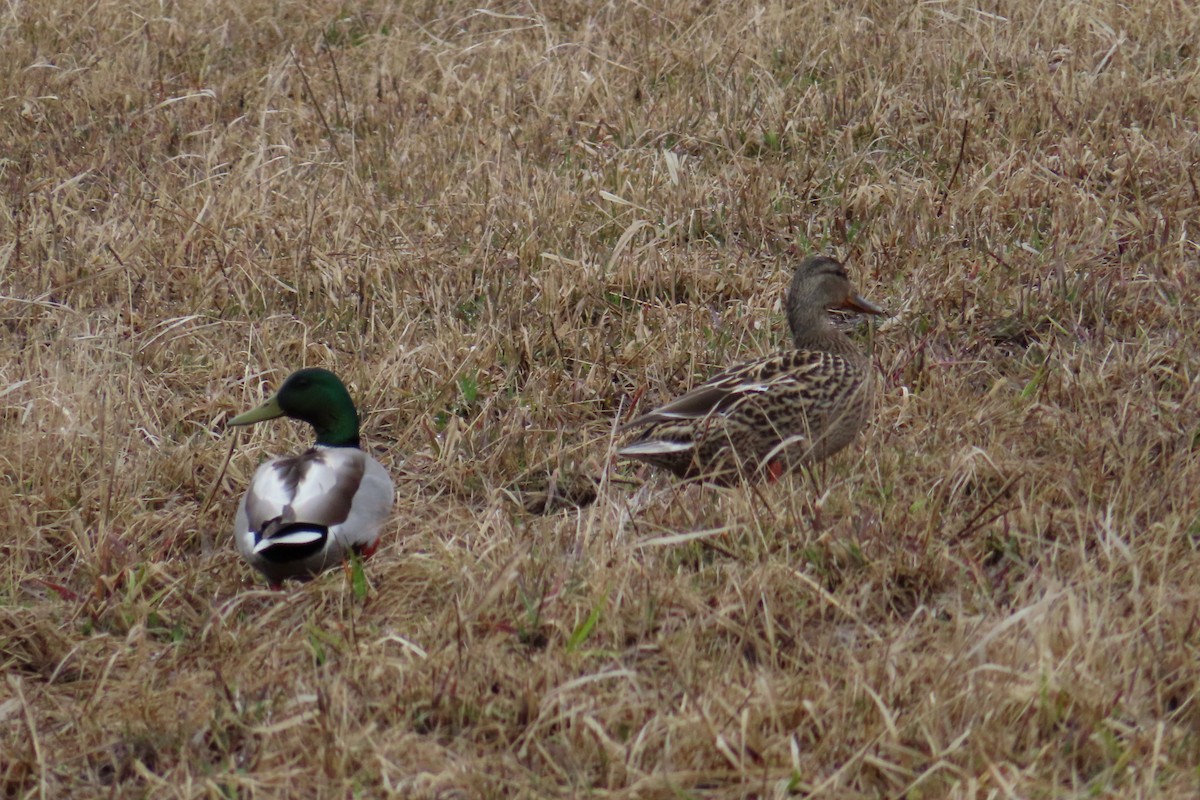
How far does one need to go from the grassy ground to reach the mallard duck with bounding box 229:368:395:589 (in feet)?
0.40

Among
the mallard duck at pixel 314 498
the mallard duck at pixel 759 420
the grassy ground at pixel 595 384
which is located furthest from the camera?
the mallard duck at pixel 759 420

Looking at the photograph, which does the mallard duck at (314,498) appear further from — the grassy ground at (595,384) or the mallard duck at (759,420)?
the mallard duck at (759,420)

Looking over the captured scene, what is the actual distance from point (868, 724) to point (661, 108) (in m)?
4.32

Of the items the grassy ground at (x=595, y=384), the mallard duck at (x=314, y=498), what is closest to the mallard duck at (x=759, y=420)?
the grassy ground at (x=595, y=384)

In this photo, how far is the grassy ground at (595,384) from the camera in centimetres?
352

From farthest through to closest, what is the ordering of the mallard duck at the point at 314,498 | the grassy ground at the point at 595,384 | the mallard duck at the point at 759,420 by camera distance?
1. the mallard duck at the point at 759,420
2. the mallard duck at the point at 314,498
3. the grassy ground at the point at 595,384

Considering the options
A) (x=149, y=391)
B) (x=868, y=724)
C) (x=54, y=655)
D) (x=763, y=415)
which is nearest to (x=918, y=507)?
(x=763, y=415)

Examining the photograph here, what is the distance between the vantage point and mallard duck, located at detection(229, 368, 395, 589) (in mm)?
4227

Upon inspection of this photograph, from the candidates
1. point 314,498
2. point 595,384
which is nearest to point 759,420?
point 595,384

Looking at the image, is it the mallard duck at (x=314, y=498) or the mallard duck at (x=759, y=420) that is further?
the mallard duck at (x=759, y=420)

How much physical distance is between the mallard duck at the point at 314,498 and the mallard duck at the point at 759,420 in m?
0.79

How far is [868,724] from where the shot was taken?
135 inches

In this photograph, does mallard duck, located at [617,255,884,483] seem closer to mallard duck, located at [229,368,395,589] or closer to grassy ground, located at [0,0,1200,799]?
grassy ground, located at [0,0,1200,799]

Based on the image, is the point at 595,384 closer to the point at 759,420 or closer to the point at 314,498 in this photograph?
the point at 759,420
